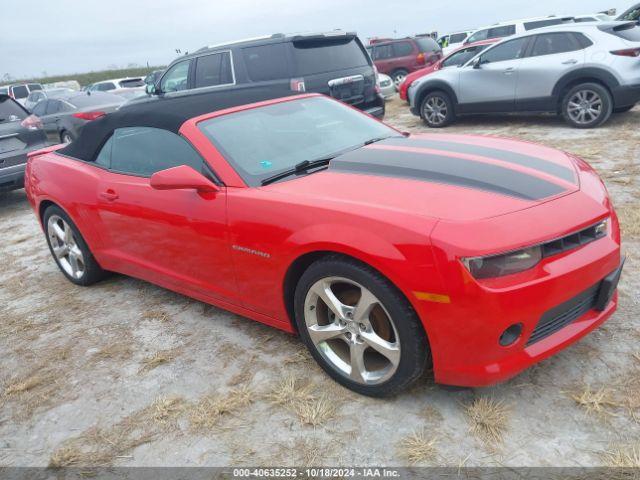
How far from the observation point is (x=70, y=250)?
4359mm

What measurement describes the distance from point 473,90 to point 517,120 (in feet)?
3.63

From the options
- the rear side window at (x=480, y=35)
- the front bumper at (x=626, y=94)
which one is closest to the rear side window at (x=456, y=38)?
the rear side window at (x=480, y=35)

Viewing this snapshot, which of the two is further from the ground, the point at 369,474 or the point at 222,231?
the point at 222,231

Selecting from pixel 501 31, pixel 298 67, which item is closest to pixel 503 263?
pixel 298 67

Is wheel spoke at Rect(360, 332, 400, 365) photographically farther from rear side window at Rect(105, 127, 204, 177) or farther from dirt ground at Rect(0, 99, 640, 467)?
rear side window at Rect(105, 127, 204, 177)

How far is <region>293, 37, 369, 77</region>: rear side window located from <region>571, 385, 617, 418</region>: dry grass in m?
5.74

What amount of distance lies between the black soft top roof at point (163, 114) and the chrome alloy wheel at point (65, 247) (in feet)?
2.06

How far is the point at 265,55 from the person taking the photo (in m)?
7.31

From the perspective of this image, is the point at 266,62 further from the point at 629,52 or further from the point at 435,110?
the point at 629,52

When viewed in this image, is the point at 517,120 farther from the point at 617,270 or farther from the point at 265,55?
the point at 617,270

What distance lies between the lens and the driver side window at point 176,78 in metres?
8.34

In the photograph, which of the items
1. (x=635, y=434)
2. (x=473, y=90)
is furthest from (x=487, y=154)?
(x=473, y=90)

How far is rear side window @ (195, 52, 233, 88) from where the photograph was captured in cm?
764

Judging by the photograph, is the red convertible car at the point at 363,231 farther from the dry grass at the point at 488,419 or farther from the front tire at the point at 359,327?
the dry grass at the point at 488,419
